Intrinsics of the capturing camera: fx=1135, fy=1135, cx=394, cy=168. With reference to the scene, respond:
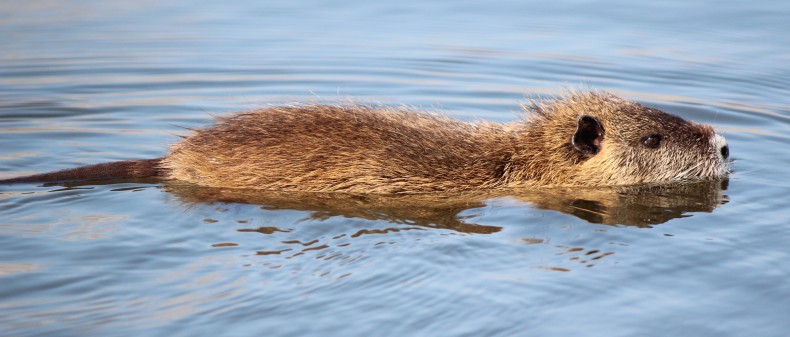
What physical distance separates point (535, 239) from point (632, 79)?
499 centimetres

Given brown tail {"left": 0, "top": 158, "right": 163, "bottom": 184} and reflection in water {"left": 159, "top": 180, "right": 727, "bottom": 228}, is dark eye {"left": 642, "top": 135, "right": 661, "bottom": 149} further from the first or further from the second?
brown tail {"left": 0, "top": 158, "right": 163, "bottom": 184}

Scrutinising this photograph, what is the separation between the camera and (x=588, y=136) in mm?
8336

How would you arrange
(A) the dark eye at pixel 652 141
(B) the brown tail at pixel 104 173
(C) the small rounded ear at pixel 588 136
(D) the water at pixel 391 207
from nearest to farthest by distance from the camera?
(D) the water at pixel 391 207
(B) the brown tail at pixel 104 173
(C) the small rounded ear at pixel 588 136
(A) the dark eye at pixel 652 141

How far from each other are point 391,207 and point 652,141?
7.12 feet

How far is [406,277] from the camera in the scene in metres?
6.30

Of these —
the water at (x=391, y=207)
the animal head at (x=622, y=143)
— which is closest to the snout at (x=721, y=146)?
the animal head at (x=622, y=143)

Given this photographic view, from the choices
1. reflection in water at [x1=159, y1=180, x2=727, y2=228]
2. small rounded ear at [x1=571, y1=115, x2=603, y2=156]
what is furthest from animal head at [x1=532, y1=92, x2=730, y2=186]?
reflection in water at [x1=159, y1=180, x2=727, y2=228]

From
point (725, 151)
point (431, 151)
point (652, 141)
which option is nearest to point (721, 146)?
point (725, 151)

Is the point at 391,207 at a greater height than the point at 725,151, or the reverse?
the point at 725,151

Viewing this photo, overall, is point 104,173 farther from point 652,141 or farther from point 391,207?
point 652,141

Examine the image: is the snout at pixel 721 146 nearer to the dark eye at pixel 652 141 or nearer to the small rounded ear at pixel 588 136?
the dark eye at pixel 652 141

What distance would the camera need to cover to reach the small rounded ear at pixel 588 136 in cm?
823

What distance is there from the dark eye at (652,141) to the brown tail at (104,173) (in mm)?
3586

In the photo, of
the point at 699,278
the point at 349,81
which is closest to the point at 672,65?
the point at 349,81
